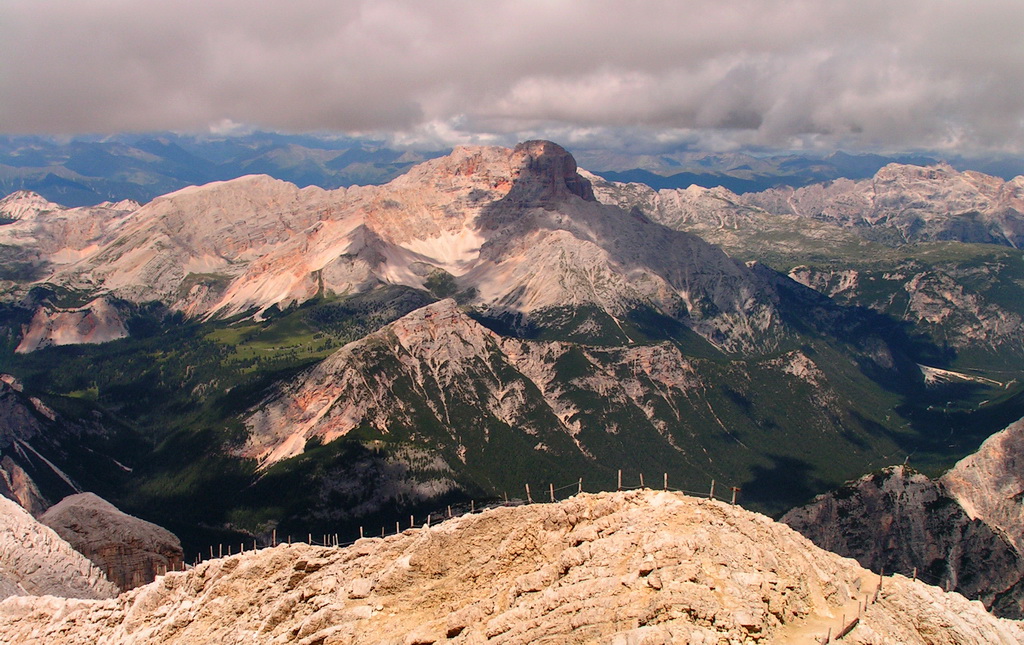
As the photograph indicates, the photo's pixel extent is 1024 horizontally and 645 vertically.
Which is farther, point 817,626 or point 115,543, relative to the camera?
point 115,543

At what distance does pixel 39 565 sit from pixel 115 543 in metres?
19.4

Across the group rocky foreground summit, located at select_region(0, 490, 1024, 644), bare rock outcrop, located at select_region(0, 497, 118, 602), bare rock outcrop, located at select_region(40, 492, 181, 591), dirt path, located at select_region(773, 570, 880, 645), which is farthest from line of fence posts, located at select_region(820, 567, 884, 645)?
bare rock outcrop, located at select_region(40, 492, 181, 591)

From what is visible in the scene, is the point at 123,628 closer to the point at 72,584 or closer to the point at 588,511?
the point at 72,584

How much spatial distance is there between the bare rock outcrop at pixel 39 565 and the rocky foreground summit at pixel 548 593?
536 inches

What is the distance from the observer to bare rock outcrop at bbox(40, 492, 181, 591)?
4325 inches

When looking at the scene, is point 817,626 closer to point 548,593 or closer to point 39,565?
point 548,593

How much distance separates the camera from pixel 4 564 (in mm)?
90625

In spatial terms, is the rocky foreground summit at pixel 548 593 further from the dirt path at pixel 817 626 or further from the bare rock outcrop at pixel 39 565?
the bare rock outcrop at pixel 39 565

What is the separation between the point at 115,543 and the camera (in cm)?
11325

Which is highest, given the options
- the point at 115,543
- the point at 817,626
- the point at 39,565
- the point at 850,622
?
the point at 817,626

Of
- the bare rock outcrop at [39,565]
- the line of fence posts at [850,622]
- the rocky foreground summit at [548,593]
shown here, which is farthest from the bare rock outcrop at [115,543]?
the line of fence posts at [850,622]

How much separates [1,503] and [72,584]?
15382 mm

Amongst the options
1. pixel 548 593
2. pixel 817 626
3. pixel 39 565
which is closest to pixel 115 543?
pixel 39 565

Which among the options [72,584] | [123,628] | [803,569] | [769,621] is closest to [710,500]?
[803,569]
